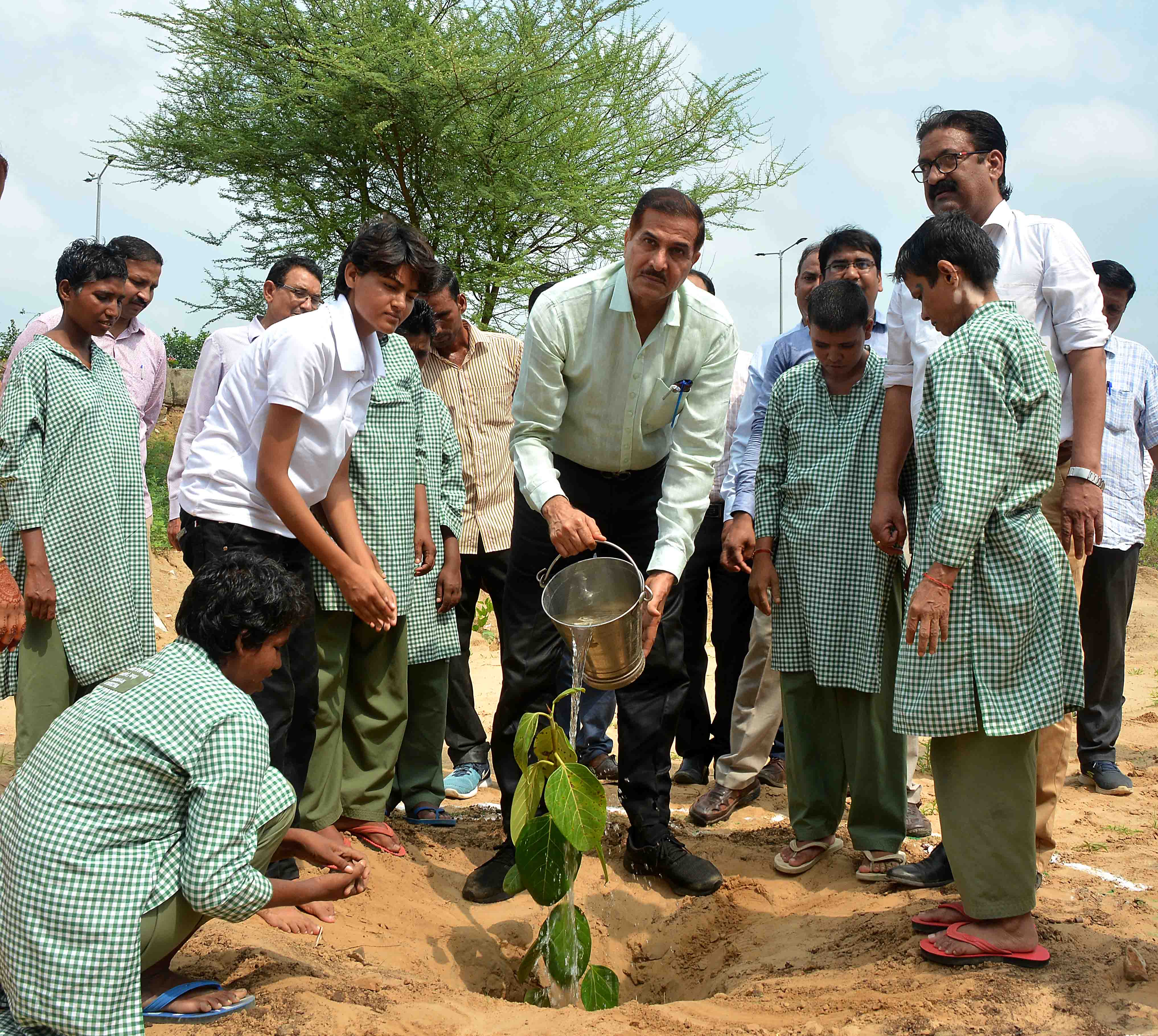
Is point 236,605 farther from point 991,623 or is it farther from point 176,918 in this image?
point 991,623

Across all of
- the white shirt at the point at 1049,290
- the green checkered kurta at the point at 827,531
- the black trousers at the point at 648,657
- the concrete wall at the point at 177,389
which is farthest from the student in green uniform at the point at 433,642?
the concrete wall at the point at 177,389

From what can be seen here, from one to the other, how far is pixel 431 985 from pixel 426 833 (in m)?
1.27

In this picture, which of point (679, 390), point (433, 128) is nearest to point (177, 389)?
point (433, 128)

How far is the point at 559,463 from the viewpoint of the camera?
3617 millimetres

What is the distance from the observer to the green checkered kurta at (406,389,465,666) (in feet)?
13.4

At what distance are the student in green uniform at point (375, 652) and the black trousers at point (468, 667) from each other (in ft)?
2.17

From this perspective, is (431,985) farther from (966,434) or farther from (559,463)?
(966,434)

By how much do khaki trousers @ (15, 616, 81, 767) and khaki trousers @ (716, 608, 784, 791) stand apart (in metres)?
2.53

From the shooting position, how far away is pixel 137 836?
7.44 feet

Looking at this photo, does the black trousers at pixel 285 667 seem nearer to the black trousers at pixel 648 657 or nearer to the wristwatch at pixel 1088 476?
the black trousers at pixel 648 657

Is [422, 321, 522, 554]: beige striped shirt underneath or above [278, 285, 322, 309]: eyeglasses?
underneath

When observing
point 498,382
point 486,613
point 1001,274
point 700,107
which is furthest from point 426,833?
point 700,107

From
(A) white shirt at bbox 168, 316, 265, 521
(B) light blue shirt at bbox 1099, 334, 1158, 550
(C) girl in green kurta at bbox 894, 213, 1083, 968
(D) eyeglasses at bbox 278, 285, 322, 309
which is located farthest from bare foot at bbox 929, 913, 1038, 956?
(D) eyeglasses at bbox 278, 285, 322, 309

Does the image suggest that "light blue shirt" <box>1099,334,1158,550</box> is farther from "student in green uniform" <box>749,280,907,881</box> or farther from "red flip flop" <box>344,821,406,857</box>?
"red flip flop" <box>344,821,406,857</box>
